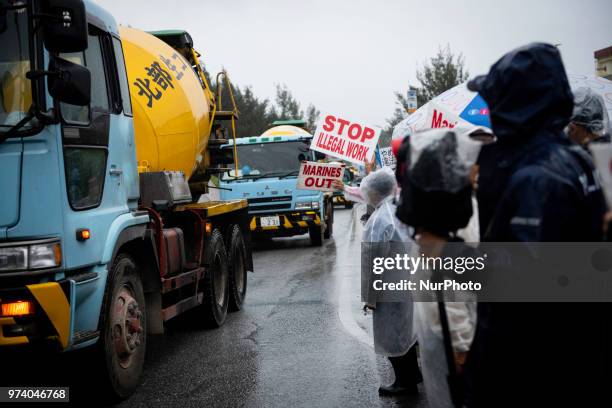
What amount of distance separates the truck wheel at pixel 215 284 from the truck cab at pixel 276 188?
796 cm

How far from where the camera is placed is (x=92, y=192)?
5.07 meters

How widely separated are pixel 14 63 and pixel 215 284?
403 cm

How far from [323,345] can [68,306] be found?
316 cm

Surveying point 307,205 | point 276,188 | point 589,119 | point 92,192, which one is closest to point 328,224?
point 307,205

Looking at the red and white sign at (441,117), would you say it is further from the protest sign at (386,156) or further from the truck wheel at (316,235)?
the truck wheel at (316,235)

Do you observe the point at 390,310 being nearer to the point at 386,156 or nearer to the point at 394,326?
the point at 394,326

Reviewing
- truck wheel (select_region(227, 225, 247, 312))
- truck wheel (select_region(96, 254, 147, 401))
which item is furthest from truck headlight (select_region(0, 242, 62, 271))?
truck wheel (select_region(227, 225, 247, 312))

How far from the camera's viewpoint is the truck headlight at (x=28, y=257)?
14.1 ft

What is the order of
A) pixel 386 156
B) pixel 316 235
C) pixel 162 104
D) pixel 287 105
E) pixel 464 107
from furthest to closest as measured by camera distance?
pixel 287 105
pixel 316 235
pixel 386 156
pixel 464 107
pixel 162 104

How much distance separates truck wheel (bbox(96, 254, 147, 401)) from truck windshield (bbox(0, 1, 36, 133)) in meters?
1.34

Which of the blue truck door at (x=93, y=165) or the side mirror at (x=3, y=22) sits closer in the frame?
the side mirror at (x=3, y=22)

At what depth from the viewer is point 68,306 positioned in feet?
14.6

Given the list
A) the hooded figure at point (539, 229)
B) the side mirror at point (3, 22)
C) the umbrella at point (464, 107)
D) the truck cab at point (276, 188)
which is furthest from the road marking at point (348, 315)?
the truck cab at point (276, 188)

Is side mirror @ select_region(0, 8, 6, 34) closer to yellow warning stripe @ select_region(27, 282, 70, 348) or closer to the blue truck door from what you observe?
the blue truck door
